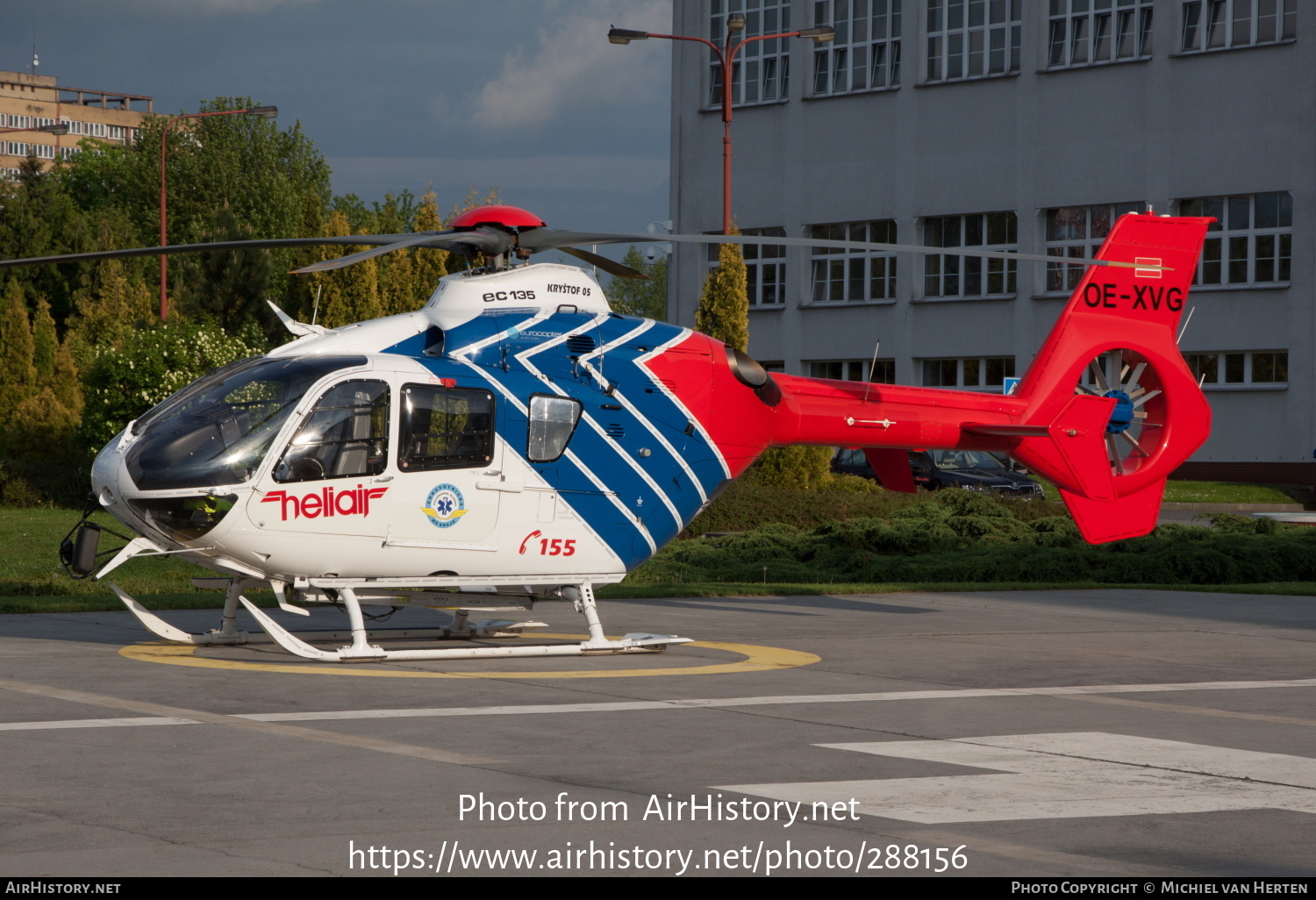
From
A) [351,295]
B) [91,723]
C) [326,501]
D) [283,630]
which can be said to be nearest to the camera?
[91,723]

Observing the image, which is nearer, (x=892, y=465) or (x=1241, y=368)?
(x=892, y=465)

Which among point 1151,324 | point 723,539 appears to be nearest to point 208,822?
point 1151,324

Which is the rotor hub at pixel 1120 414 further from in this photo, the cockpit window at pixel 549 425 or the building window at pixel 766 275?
the building window at pixel 766 275

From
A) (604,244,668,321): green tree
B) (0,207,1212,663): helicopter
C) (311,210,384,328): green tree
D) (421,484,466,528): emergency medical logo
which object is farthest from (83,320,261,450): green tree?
(604,244,668,321): green tree

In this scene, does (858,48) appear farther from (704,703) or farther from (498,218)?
(704,703)

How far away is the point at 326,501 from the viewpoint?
12312 mm

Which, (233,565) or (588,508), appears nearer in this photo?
(233,565)

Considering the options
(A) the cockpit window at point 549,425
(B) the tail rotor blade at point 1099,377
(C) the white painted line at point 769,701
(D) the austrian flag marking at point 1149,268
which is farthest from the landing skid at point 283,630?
(D) the austrian flag marking at point 1149,268

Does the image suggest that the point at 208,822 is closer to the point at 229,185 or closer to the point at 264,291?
the point at 264,291

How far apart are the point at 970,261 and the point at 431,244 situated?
43753 millimetres

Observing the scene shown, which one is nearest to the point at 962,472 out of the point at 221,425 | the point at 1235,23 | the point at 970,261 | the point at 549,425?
the point at 970,261

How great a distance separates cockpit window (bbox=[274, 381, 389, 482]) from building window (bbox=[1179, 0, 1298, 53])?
1653 inches

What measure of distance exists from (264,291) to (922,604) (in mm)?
33269

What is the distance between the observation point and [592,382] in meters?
13.5
